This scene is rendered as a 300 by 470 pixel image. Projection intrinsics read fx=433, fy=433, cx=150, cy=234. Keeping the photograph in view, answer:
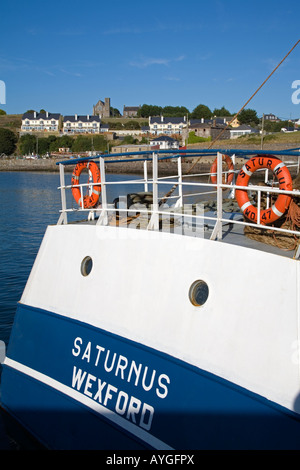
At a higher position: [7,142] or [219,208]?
[7,142]

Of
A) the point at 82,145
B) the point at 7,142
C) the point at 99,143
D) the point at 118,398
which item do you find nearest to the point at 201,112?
the point at 99,143

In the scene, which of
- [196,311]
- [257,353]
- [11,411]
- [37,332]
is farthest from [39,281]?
A: [257,353]

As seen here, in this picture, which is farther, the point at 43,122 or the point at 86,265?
the point at 43,122

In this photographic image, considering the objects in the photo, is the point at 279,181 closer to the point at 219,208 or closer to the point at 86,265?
the point at 219,208

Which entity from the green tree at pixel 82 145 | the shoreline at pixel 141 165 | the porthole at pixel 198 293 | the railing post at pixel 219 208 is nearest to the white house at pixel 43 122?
the green tree at pixel 82 145

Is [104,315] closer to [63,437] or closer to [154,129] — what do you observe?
[63,437]

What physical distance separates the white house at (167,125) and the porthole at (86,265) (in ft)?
460

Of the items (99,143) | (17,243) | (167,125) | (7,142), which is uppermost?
(167,125)

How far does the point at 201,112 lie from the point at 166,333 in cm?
16438

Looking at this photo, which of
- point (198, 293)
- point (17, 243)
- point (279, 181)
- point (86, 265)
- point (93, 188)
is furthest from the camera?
point (17, 243)

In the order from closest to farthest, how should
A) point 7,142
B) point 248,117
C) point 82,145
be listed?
point 82,145, point 248,117, point 7,142

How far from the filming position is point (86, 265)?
19.9 ft

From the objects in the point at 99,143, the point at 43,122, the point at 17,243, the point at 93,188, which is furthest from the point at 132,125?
the point at 93,188
